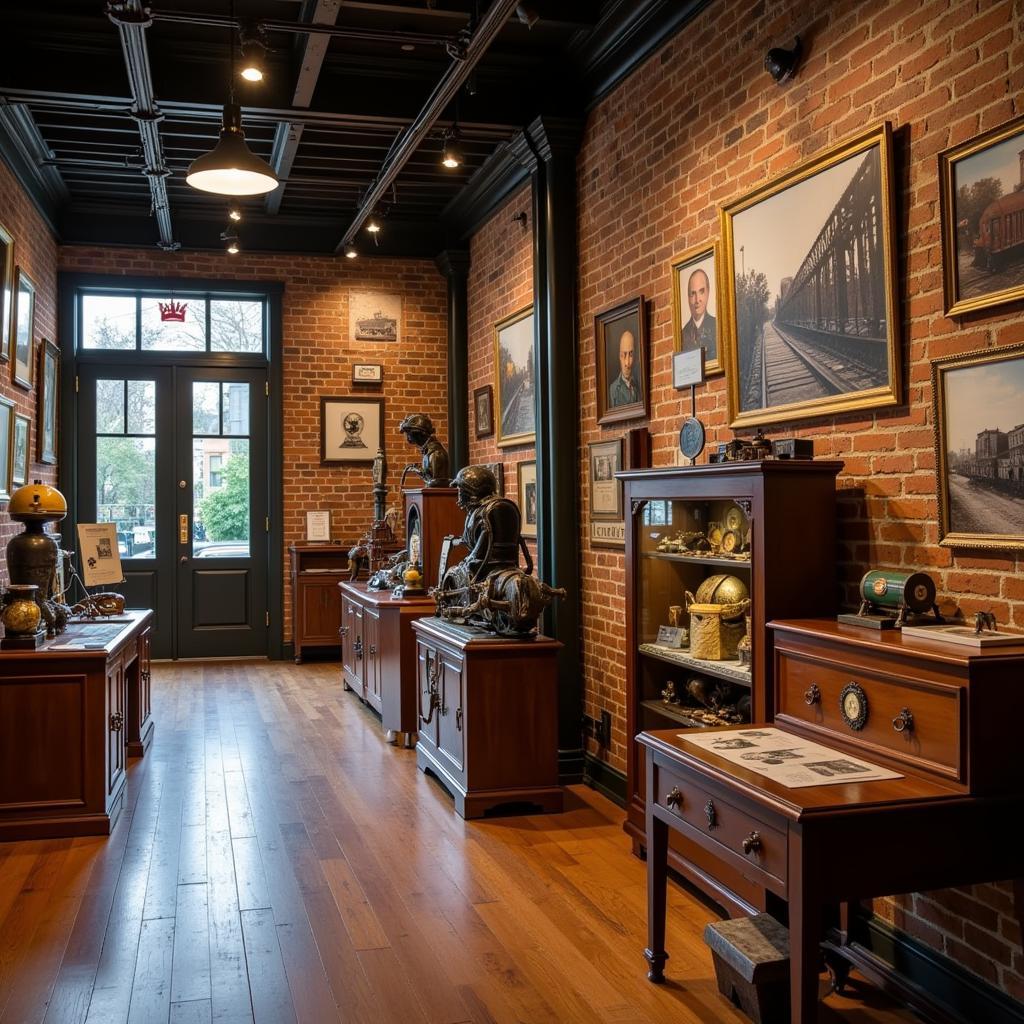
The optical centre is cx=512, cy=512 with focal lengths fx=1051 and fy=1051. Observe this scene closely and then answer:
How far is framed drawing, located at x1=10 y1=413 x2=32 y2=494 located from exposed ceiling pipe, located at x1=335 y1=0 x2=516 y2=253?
10.1 feet

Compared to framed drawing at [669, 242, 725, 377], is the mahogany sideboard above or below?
below

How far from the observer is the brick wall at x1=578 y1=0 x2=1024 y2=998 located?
10.2 ft

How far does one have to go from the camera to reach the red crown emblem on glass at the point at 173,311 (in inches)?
396

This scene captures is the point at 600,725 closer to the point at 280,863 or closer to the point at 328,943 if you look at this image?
the point at 280,863

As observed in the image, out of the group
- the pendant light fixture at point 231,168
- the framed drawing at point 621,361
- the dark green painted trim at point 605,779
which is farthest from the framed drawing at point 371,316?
the dark green painted trim at point 605,779

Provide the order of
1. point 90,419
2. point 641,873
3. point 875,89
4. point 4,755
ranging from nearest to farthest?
point 875,89 → point 641,873 → point 4,755 → point 90,419

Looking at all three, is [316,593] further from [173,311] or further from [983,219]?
[983,219]

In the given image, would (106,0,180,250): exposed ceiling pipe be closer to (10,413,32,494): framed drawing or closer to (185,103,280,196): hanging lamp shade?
(185,103,280,196): hanging lamp shade

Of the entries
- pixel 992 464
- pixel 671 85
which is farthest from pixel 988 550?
pixel 671 85

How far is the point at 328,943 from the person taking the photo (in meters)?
3.71

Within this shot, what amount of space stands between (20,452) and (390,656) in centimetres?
321

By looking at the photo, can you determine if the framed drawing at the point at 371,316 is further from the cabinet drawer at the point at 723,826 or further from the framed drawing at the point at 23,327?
the cabinet drawer at the point at 723,826

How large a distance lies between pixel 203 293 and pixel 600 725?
6358mm

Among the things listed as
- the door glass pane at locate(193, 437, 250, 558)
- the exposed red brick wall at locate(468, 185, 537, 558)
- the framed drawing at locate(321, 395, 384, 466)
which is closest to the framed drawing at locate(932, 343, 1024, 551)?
the exposed red brick wall at locate(468, 185, 537, 558)
